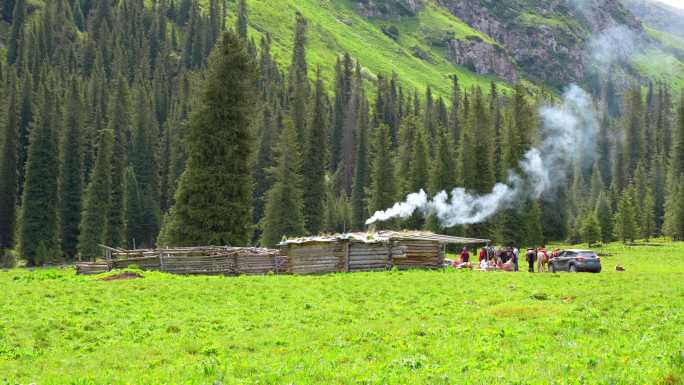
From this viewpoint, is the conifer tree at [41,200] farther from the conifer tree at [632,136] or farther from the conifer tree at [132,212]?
the conifer tree at [632,136]

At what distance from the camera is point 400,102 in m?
175

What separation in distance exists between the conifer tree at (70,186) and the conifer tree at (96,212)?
414 cm

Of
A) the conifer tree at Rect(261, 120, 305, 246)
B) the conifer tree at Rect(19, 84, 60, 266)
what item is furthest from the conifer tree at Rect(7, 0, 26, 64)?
the conifer tree at Rect(261, 120, 305, 246)

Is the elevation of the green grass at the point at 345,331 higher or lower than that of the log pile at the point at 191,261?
lower

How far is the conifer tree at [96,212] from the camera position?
3054 inches

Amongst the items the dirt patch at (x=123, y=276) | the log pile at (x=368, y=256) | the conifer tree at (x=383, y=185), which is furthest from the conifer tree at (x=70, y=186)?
the log pile at (x=368, y=256)

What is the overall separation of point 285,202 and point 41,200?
29952 mm

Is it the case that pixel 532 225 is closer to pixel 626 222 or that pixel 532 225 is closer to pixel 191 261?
pixel 626 222

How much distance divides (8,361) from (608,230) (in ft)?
310

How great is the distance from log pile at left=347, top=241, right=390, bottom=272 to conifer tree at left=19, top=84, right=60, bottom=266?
149 feet

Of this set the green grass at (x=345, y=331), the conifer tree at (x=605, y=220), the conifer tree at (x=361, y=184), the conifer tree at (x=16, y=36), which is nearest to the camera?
the green grass at (x=345, y=331)

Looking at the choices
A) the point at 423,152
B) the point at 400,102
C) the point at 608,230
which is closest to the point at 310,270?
the point at 423,152

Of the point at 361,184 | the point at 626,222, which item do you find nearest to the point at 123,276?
the point at 361,184

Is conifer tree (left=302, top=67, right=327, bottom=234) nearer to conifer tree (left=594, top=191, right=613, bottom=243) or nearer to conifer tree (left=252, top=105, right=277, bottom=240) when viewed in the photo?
conifer tree (left=252, top=105, right=277, bottom=240)
